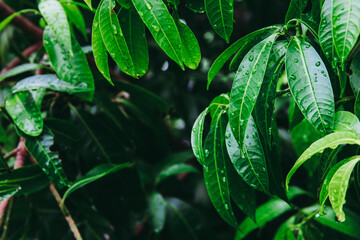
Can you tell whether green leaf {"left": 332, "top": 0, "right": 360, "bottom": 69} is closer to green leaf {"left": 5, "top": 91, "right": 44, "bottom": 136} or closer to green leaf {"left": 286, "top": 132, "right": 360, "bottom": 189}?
green leaf {"left": 286, "top": 132, "right": 360, "bottom": 189}

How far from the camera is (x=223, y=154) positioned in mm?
603

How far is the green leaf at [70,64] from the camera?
74 centimetres

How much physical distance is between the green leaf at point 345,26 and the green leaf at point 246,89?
101 millimetres

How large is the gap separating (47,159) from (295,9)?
0.57 meters

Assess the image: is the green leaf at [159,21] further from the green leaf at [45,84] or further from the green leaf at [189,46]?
the green leaf at [45,84]

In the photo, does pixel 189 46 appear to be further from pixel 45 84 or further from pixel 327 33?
pixel 45 84

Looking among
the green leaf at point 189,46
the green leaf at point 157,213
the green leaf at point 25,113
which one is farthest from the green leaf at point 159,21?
the green leaf at point 157,213

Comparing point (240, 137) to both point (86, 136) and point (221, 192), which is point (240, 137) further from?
point (86, 136)

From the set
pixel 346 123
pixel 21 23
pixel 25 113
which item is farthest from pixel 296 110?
pixel 21 23

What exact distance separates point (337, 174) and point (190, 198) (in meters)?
1.08

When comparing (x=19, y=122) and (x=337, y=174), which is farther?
(x=19, y=122)

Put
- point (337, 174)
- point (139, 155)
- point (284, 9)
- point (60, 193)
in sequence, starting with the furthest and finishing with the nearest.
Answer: point (284, 9) → point (139, 155) → point (60, 193) → point (337, 174)

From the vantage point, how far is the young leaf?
537mm

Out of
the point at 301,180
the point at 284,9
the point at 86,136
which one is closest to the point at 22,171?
the point at 86,136
